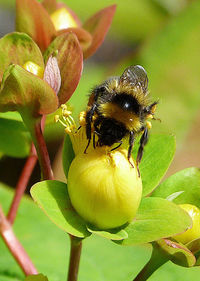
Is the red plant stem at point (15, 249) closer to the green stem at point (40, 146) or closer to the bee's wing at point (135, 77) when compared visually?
the green stem at point (40, 146)

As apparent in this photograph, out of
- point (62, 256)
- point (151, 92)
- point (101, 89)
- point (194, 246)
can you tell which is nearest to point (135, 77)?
point (101, 89)

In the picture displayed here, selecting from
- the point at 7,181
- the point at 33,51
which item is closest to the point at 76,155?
the point at 33,51

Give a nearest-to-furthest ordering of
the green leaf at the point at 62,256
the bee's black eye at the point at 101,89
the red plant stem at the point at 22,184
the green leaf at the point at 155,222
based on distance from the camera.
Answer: the green leaf at the point at 155,222
the bee's black eye at the point at 101,89
the red plant stem at the point at 22,184
the green leaf at the point at 62,256

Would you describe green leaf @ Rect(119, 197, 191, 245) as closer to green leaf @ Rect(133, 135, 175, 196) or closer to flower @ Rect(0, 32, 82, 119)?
green leaf @ Rect(133, 135, 175, 196)

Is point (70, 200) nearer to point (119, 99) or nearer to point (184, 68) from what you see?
point (119, 99)

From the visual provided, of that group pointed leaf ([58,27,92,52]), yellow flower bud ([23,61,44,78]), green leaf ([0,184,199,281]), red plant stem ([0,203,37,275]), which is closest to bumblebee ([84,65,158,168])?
yellow flower bud ([23,61,44,78])

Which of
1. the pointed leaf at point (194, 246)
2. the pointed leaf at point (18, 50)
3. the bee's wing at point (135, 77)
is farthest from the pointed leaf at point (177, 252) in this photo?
the pointed leaf at point (18, 50)
